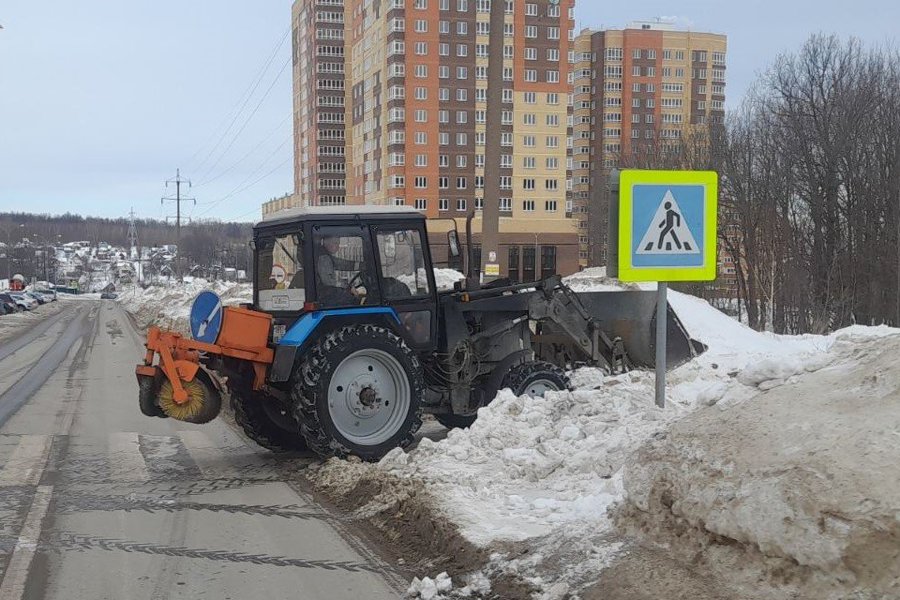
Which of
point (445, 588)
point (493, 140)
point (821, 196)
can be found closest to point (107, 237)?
point (821, 196)

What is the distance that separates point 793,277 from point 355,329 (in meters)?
37.9

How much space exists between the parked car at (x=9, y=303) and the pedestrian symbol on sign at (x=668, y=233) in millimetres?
63654

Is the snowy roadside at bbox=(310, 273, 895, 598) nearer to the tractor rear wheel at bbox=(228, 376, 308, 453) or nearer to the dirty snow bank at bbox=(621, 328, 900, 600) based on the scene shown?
the dirty snow bank at bbox=(621, 328, 900, 600)

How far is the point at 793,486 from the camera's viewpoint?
14.1ft

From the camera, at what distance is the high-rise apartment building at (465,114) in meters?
77.8

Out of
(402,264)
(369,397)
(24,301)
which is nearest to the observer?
(369,397)

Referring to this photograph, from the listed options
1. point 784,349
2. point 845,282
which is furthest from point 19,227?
point 784,349

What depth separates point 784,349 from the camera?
14.8 meters

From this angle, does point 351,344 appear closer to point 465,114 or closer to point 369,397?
point 369,397

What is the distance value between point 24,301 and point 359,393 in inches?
2714

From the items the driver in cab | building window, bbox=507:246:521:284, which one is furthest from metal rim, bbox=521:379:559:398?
building window, bbox=507:246:521:284

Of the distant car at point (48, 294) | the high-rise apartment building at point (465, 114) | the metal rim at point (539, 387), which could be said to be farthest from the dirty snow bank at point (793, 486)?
the distant car at point (48, 294)

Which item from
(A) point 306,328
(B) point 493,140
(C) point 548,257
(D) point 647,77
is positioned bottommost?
(A) point 306,328

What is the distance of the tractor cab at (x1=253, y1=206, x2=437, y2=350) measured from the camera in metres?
9.09
